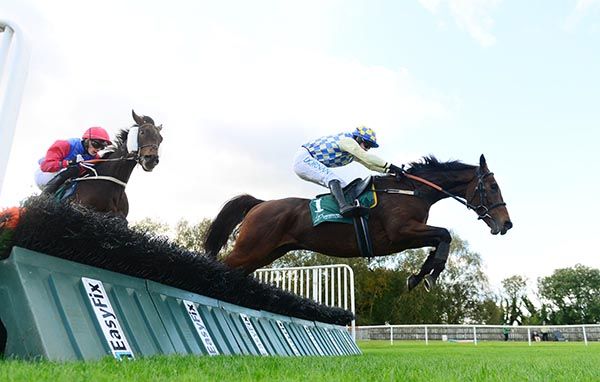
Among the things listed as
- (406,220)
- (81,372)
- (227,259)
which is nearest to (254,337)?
(227,259)

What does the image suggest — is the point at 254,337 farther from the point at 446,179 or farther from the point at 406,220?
the point at 446,179

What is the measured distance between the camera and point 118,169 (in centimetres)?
562

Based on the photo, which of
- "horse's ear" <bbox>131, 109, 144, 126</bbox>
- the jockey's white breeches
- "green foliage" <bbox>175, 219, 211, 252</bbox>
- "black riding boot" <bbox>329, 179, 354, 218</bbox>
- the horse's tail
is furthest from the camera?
"green foliage" <bbox>175, 219, 211, 252</bbox>

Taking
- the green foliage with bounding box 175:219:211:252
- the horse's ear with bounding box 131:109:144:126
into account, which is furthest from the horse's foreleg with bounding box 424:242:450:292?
the green foliage with bounding box 175:219:211:252

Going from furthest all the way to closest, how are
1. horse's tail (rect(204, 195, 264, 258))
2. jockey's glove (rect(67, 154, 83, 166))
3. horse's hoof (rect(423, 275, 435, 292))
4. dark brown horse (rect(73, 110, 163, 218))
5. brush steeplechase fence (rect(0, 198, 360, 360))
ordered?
horse's tail (rect(204, 195, 264, 258)) < jockey's glove (rect(67, 154, 83, 166)) < dark brown horse (rect(73, 110, 163, 218)) < horse's hoof (rect(423, 275, 435, 292)) < brush steeplechase fence (rect(0, 198, 360, 360))

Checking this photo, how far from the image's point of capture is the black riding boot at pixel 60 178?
552 centimetres

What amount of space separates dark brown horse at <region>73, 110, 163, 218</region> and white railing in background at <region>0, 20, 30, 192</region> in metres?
3.40

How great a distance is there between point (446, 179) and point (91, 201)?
392 centimetres

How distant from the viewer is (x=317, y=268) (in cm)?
1094

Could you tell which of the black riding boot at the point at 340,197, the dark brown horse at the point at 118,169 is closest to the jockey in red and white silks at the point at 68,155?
the dark brown horse at the point at 118,169

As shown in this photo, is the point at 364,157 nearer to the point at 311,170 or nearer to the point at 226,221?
the point at 311,170

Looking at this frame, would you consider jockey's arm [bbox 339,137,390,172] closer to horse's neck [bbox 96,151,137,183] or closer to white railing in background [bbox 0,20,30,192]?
horse's neck [bbox 96,151,137,183]

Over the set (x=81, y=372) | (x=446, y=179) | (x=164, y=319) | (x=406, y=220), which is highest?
(x=446, y=179)

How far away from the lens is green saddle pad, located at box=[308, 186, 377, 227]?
537 centimetres
